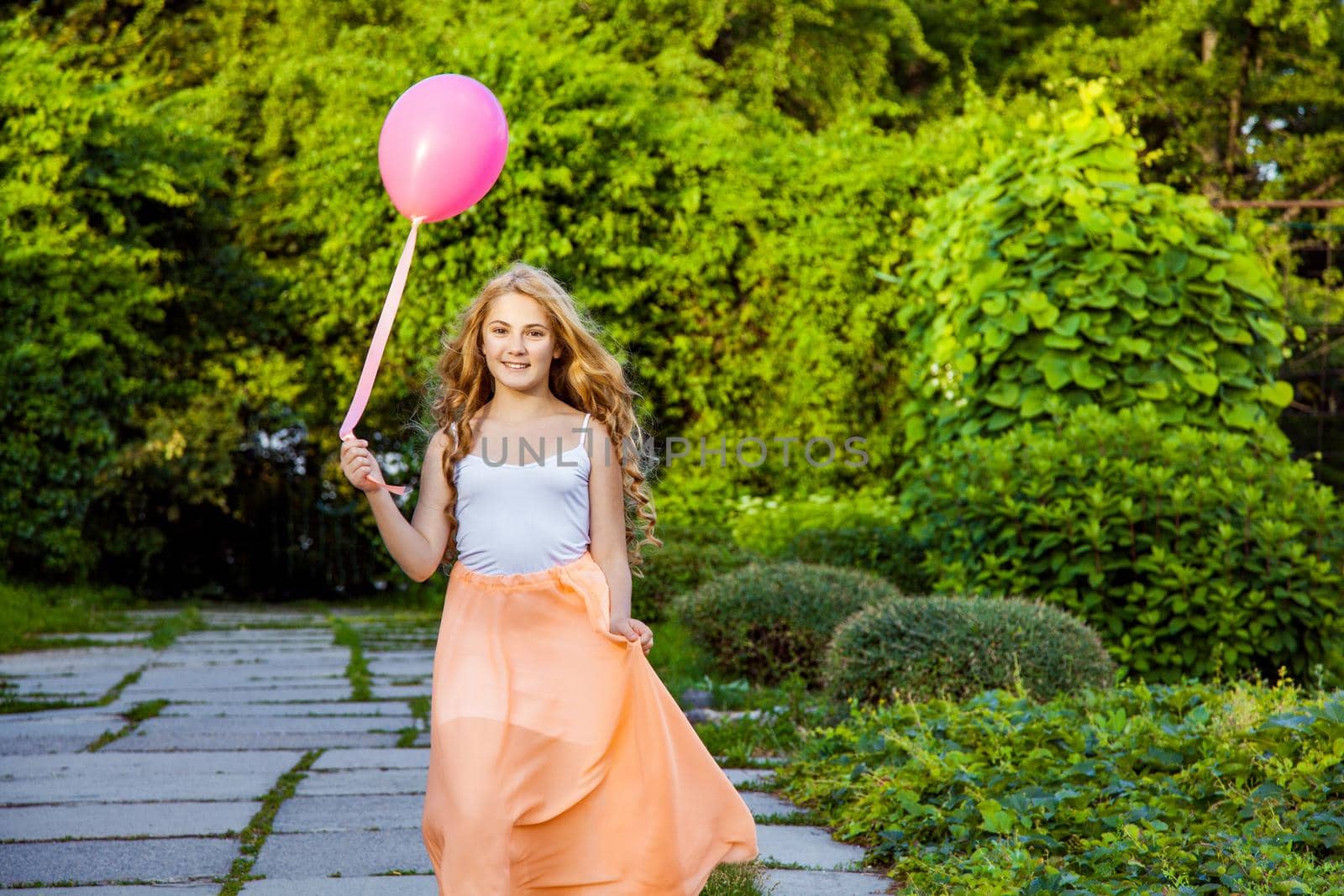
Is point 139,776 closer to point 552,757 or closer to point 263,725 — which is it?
point 263,725

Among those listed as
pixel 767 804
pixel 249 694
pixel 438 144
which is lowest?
pixel 249 694

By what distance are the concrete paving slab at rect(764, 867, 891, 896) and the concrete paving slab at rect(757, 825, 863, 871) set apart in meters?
0.06

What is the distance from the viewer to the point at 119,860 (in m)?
3.09

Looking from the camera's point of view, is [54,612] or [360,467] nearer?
[360,467]

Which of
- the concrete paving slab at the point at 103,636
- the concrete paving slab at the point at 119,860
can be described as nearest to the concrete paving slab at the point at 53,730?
the concrete paving slab at the point at 119,860

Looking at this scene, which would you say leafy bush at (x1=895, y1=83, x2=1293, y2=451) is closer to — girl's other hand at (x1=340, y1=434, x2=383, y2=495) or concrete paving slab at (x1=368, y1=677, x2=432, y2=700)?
concrete paving slab at (x1=368, y1=677, x2=432, y2=700)

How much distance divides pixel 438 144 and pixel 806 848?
6.08 feet

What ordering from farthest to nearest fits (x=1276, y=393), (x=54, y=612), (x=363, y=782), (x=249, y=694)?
(x=54, y=612) < (x=1276, y=393) < (x=249, y=694) < (x=363, y=782)

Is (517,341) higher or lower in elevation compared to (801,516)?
higher

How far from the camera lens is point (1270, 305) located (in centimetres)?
601

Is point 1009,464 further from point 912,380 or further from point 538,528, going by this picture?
point 538,528

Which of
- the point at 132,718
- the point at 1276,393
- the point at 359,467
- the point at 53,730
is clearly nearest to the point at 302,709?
the point at 132,718

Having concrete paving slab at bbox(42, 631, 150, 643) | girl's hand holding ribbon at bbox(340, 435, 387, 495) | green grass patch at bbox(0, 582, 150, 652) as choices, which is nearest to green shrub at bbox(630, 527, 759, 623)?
concrete paving slab at bbox(42, 631, 150, 643)

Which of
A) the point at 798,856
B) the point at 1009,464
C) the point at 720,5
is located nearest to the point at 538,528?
the point at 798,856
